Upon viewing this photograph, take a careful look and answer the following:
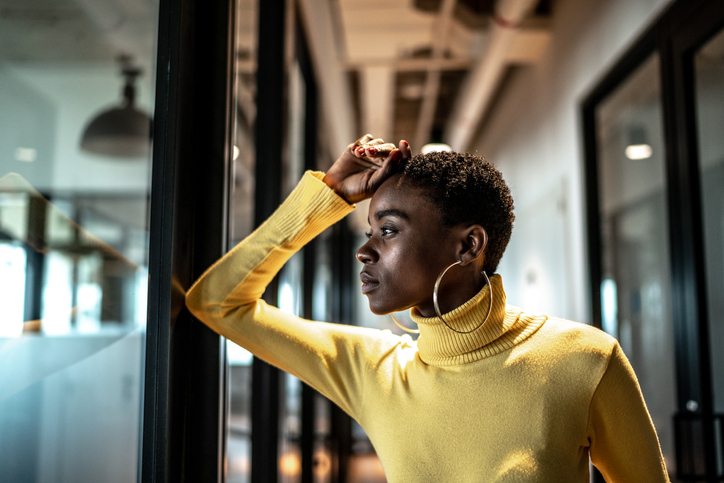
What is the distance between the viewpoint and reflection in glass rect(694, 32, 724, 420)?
2016 mm

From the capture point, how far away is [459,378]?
974mm

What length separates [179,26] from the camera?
108 centimetres

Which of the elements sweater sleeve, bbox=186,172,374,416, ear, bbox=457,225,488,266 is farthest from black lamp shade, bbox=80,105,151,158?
ear, bbox=457,225,488,266

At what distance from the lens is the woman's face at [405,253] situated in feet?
3.23

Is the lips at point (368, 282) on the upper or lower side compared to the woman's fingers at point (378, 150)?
lower

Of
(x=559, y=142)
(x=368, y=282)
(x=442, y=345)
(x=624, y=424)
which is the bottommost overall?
(x=624, y=424)

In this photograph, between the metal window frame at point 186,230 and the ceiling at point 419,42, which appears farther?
the ceiling at point 419,42

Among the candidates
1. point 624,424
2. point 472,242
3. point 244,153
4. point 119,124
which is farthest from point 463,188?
point 244,153

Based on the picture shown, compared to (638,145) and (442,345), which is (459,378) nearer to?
(442,345)

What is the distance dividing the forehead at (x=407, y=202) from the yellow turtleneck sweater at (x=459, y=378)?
96 mm

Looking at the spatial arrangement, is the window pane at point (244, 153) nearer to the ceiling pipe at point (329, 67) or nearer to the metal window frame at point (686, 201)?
the ceiling pipe at point (329, 67)

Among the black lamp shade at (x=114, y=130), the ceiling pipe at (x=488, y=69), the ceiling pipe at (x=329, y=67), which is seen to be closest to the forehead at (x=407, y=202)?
the black lamp shade at (x=114, y=130)

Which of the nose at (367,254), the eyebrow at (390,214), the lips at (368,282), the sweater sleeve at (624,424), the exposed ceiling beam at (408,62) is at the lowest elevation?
the sweater sleeve at (624,424)

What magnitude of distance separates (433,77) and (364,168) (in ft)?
13.0
